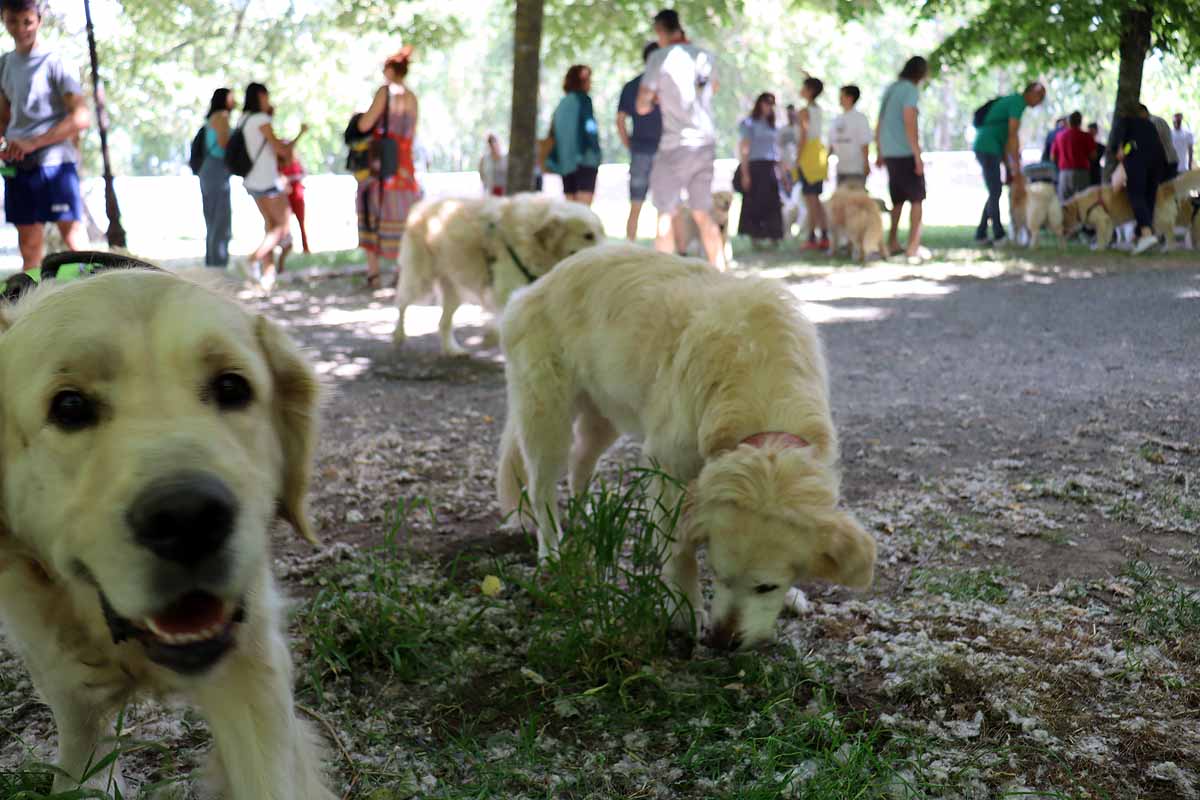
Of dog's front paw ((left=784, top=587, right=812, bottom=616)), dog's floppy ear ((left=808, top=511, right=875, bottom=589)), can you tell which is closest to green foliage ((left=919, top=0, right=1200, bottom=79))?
dog's front paw ((left=784, top=587, right=812, bottom=616))

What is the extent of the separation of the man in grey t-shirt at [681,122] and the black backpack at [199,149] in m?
5.94

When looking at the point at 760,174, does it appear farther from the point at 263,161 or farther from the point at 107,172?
the point at 107,172

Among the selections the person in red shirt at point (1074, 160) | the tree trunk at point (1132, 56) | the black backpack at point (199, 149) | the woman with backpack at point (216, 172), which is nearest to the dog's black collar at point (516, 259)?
the woman with backpack at point (216, 172)

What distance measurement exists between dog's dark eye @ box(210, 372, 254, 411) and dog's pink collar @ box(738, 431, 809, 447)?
1711mm

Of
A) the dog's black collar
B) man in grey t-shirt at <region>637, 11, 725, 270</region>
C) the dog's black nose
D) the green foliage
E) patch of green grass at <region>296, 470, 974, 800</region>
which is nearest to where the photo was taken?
the dog's black nose

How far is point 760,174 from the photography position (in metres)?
17.0

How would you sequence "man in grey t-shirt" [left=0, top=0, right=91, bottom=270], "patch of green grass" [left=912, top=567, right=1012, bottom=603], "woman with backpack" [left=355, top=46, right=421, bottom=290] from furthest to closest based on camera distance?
"woman with backpack" [left=355, top=46, right=421, bottom=290] → "man in grey t-shirt" [left=0, top=0, right=91, bottom=270] → "patch of green grass" [left=912, top=567, right=1012, bottom=603]

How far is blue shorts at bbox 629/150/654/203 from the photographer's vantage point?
11812mm

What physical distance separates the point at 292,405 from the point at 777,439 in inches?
63.1

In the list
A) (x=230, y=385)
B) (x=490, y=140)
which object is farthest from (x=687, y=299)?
(x=490, y=140)

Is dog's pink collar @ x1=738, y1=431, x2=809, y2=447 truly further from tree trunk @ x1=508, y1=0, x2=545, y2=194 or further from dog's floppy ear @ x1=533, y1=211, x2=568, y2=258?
tree trunk @ x1=508, y1=0, x2=545, y2=194

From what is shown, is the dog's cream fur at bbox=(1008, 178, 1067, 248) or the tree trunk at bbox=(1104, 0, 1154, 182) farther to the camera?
the dog's cream fur at bbox=(1008, 178, 1067, 248)

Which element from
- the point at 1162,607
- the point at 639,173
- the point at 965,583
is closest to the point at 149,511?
the point at 965,583

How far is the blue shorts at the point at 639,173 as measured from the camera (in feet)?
38.8
